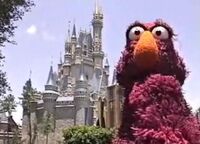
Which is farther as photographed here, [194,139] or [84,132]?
[84,132]

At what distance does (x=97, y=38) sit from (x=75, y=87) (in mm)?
23933

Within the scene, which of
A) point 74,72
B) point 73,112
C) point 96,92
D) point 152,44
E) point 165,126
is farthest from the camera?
point 74,72

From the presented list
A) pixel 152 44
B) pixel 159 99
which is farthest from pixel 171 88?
pixel 152 44

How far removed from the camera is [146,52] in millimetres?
12805

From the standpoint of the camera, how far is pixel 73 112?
7775cm

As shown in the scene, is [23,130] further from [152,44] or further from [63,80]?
[152,44]

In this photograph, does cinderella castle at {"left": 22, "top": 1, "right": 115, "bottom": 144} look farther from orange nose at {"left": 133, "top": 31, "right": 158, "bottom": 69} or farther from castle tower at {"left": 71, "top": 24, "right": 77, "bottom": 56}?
orange nose at {"left": 133, "top": 31, "right": 158, "bottom": 69}

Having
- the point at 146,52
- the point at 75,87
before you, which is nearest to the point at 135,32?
the point at 146,52

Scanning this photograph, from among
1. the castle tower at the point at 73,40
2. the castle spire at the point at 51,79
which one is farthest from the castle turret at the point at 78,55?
the castle spire at the point at 51,79

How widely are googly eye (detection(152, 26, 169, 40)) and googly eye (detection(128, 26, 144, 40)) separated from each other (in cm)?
37

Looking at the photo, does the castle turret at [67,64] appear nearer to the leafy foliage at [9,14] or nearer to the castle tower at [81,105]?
the castle tower at [81,105]

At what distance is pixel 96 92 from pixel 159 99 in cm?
7375

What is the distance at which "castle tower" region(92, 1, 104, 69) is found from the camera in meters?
103

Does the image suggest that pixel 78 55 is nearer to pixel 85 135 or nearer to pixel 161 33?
pixel 85 135
